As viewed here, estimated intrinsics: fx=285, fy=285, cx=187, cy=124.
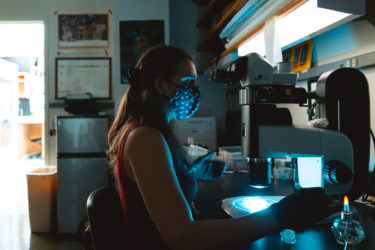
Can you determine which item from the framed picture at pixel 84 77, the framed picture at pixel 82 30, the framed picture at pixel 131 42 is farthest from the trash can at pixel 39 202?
the framed picture at pixel 82 30

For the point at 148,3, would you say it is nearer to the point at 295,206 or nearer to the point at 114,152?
the point at 114,152

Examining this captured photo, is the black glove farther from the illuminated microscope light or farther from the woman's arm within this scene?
the illuminated microscope light

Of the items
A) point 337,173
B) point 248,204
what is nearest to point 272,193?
point 248,204

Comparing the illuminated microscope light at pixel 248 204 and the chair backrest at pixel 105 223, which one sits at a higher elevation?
the illuminated microscope light at pixel 248 204

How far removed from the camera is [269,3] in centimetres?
121

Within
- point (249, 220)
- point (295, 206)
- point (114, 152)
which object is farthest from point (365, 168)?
point (114, 152)

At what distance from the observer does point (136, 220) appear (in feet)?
2.97

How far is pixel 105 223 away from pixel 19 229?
2649 mm

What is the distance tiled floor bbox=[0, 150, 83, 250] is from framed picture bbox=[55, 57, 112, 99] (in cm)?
151

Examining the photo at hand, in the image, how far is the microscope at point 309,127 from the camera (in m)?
0.77

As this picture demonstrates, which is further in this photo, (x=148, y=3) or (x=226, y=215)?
(x=148, y=3)

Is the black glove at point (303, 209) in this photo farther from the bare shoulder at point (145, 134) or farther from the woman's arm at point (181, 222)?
the bare shoulder at point (145, 134)

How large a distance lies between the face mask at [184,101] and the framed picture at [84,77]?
2598 mm

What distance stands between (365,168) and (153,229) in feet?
2.15
